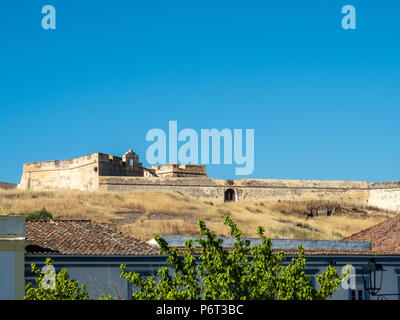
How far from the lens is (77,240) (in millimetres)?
22078

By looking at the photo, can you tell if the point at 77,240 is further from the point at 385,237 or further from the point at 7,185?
the point at 7,185

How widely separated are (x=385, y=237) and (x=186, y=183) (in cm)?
3738

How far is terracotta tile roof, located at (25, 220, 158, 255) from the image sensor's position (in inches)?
818

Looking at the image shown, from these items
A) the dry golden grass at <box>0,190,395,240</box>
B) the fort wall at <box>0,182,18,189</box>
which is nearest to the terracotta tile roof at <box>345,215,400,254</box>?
the dry golden grass at <box>0,190,395,240</box>

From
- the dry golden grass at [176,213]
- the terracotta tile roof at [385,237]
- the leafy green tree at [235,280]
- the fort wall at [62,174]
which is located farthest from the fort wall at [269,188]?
the leafy green tree at [235,280]

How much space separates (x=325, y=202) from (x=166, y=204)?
737 inches

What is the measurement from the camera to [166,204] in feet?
191

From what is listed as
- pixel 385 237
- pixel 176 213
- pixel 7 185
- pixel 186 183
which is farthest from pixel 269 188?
pixel 385 237

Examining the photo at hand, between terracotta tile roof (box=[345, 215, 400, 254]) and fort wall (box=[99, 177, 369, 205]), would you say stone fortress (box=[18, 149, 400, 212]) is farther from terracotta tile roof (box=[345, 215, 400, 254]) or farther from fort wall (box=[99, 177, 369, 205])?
terracotta tile roof (box=[345, 215, 400, 254])

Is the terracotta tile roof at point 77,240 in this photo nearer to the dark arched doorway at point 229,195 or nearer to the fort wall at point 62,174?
the fort wall at point 62,174

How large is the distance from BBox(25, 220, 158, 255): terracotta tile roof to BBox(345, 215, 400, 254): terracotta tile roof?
11.0 metres

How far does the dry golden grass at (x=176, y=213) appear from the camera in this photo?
49656 millimetres

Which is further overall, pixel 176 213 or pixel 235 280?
pixel 176 213
